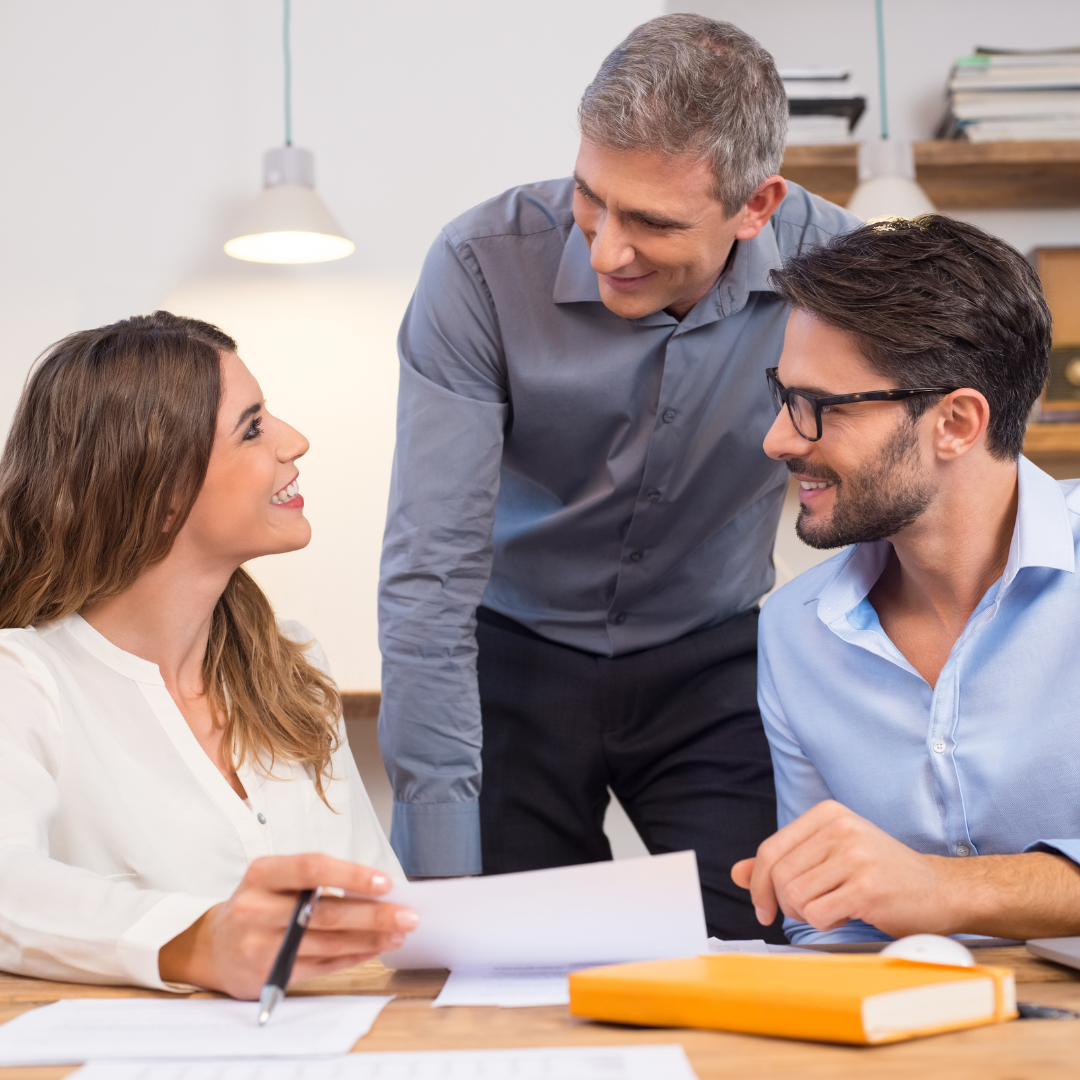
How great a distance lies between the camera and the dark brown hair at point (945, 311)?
1.32 m

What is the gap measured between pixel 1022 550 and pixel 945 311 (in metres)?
0.29

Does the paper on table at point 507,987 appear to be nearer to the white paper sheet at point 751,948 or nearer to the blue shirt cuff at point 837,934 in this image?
the white paper sheet at point 751,948

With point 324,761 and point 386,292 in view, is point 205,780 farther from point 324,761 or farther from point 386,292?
point 386,292

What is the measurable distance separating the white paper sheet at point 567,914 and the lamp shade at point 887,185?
1833mm

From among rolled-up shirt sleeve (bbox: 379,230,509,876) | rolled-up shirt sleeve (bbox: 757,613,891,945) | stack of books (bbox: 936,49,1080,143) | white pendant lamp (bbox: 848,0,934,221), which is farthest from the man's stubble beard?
stack of books (bbox: 936,49,1080,143)

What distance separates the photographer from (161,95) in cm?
271

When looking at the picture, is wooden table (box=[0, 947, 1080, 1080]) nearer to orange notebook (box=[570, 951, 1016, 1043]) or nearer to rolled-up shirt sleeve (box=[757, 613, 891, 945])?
orange notebook (box=[570, 951, 1016, 1043])

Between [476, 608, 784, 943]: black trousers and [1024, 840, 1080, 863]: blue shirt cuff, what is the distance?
0.72m

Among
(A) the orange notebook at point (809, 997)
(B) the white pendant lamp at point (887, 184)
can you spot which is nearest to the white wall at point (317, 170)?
(B) the white pendant lamp at point (887, 184)

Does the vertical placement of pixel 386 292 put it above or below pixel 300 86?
below

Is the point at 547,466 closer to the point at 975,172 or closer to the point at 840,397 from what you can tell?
the point at 840,397

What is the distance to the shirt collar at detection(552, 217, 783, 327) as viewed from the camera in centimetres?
Result: 161

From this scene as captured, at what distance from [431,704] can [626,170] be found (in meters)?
0.70

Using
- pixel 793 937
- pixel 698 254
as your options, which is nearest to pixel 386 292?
pixel 698 254
